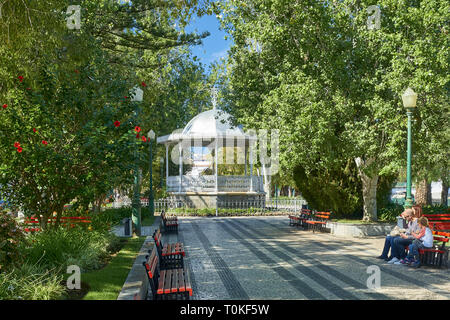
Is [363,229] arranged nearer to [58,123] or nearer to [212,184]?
[58,123]

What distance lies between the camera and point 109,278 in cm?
738

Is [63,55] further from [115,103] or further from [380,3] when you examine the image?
[380,3]

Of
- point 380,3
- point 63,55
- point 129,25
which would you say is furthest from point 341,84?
point 63,55

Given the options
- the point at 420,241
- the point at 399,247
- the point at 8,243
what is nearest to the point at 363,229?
the point at 399,247

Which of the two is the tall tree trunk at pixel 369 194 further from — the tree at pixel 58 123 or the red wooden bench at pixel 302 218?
the tree at pixel 58 123

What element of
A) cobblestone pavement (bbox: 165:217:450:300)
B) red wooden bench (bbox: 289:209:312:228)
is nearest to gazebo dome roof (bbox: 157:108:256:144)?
red wooden bench (bbox: 289:209:312:228)

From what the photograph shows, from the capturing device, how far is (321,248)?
12555 mm

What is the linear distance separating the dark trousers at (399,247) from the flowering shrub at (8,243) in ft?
27.3

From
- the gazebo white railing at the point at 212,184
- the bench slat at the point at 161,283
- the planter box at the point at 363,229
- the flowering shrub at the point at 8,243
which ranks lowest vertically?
the planter box at the point at 363,229

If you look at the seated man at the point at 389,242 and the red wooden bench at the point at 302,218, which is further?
the red wooden bench at the point at 302,218

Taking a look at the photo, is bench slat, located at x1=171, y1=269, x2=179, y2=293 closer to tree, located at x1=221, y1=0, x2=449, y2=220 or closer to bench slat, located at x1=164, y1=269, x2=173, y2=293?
bench slat, located at x1=164, y1=269, x2=173, y2=293

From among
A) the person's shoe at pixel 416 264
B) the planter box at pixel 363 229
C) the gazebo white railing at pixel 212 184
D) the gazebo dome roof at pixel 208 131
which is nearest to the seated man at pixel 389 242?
the person's shoe at pixel 416 264

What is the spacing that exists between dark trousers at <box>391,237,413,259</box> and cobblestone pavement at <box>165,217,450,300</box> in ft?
1.36

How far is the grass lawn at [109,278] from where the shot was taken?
249 inches
